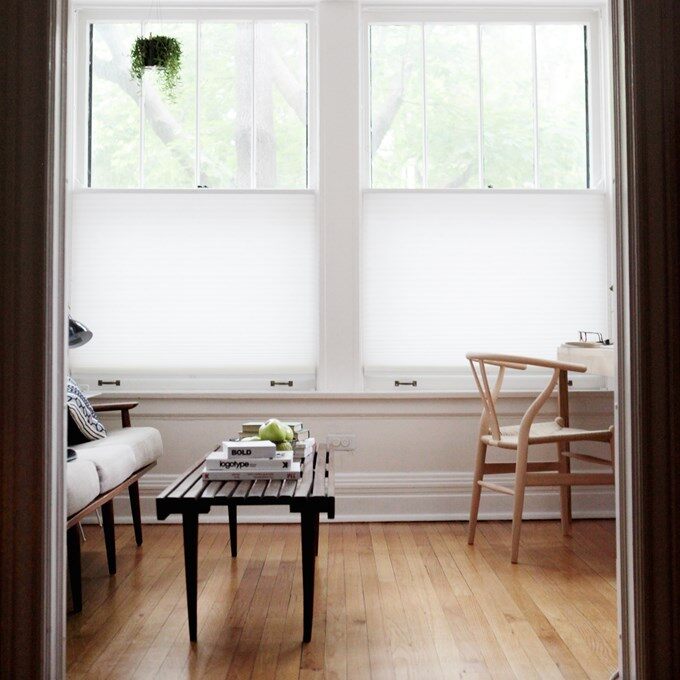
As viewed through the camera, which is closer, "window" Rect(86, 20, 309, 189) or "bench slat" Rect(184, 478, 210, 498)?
"bench slat" Rect(184, 478, 210, 498)

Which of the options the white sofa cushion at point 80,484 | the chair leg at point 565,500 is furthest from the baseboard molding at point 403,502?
the white sofa cushion at point 80,484

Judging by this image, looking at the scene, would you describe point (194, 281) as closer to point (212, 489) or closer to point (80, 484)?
point (80, 484)

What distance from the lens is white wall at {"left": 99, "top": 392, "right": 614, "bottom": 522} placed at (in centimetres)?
376

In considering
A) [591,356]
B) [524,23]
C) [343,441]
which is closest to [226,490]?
[343,441]

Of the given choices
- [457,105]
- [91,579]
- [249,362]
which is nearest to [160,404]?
[249,362]

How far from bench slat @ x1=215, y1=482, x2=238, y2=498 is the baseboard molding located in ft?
4.67

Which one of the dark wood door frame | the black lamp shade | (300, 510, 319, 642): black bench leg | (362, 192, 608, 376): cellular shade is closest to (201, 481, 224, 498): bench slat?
(300, 510, 319, 642): black bench leg

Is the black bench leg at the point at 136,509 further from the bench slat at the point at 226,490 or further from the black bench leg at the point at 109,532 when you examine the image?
the bench slat at the point at 226,490

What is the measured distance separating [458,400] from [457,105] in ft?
5.66

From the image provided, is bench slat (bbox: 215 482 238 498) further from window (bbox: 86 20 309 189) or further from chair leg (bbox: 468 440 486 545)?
window (bbox: 86 20 309 189)

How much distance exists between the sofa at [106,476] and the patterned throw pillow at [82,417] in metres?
0.04

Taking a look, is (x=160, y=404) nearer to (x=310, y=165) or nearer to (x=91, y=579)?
(x=91, y=579)

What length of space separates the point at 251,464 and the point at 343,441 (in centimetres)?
140

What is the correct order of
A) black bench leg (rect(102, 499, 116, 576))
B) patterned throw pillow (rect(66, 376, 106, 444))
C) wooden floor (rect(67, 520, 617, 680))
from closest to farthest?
wooden floor (rect(67, 520, 617, 680)), black bench leg (rect(102, 499, 116, 576)), patterned throw pillow (rect(66, 376, 106, 444))
